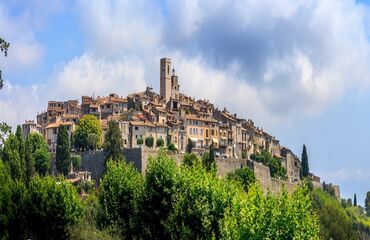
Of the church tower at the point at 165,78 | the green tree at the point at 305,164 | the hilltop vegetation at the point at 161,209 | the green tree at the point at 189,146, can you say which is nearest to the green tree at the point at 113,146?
the hilltop vegetation at the point at 161,209

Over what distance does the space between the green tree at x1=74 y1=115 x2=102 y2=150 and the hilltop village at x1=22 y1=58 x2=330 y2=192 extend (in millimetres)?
2855

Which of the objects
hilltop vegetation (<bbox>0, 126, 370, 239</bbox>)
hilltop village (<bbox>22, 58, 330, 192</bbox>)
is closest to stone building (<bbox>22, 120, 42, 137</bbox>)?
hilltop village (<bbox>22, 58, 330, 192</bbox>)

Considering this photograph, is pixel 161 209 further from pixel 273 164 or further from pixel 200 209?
pixel 273 164

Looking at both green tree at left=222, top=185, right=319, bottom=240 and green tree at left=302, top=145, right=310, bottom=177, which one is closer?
green tree at left=222, top=185, right=319, bottom=240

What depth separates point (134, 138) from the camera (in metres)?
107

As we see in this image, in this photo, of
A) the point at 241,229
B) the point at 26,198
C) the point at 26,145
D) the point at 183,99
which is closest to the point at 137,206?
the point at 26,198

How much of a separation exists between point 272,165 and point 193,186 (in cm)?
7777

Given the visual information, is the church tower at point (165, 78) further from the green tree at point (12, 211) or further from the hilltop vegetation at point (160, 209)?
the green tree at point (12, 211)

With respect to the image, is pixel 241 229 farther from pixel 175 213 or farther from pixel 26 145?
pixel 26 145

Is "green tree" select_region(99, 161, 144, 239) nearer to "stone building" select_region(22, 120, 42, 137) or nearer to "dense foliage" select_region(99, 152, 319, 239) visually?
"dense foliage" select_region(99, 152, 319, 239)

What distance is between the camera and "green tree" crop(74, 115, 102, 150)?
10225 centimetres

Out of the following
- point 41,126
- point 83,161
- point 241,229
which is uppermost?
point 41,126

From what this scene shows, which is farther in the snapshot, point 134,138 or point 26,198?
point 134,138

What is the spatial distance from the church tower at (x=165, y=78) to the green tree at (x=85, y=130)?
30.2 meters
